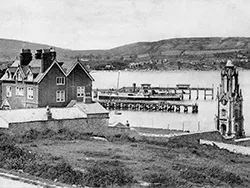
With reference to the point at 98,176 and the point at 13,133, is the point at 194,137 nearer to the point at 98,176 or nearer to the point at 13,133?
the point at 13,133

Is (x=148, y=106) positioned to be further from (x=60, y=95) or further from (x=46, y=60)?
(x=46, y=60)

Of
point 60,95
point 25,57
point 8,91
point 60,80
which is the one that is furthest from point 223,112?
point 8,91

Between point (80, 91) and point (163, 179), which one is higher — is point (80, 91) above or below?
above

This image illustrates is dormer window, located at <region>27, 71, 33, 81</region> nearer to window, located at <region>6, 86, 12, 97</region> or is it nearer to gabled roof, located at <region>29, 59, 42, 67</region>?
gabled roof, located at <region>29, 59, 42, 67</region>

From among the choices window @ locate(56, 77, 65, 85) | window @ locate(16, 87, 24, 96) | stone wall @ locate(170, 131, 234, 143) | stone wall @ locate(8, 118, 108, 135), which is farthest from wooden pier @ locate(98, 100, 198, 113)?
stone wall @ locate(8, 118, 108, 135)

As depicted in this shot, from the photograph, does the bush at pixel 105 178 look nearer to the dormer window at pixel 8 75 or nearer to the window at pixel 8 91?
the window at pixel 8 91
